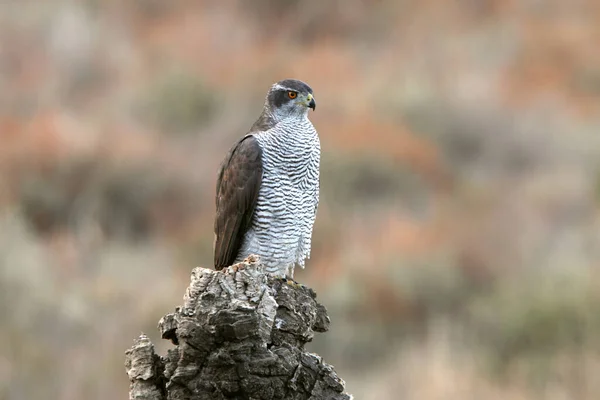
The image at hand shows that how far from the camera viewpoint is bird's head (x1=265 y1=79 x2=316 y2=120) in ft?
22.8

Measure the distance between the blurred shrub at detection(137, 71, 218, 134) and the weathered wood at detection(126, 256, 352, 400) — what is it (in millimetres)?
17718

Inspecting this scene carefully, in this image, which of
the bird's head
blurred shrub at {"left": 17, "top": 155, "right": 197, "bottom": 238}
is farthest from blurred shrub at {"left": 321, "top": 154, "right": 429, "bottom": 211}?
the bird's head

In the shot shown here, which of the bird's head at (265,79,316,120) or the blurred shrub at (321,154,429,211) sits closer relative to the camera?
the bird's head at (265,79,316,120)

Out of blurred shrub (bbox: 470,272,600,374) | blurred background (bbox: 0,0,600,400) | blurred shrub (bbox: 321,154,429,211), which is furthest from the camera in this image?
blurred shrub (bbox: 321,154,429,211)

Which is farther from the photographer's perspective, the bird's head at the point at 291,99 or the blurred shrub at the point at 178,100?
the blurred shrub at the point at 178,100

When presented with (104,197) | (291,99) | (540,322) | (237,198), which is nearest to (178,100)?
(104,197)

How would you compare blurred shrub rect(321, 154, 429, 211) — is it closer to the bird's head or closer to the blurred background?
the blurred background

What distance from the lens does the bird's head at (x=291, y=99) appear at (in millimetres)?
6949

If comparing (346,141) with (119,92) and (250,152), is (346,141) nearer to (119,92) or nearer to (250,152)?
(119,92)

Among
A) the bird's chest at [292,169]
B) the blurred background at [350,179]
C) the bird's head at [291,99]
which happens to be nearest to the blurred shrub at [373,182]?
the blurred background at [350,179]

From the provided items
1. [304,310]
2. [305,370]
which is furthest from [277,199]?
[305,370]

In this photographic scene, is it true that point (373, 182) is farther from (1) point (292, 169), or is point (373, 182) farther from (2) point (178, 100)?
(1) point (292, 169)

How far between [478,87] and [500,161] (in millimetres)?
2701

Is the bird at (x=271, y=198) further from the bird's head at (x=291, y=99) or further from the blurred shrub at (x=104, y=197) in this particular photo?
the blurred shrub at (x=104, y=197)
